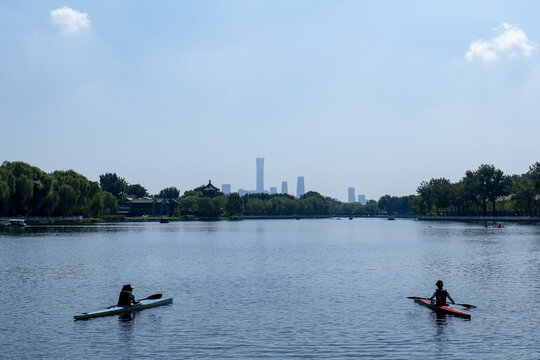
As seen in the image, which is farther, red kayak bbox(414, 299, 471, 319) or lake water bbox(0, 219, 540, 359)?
red kayak bbox(414, 299, 471, 319)

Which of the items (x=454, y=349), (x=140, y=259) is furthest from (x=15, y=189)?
(x=454, y=349)

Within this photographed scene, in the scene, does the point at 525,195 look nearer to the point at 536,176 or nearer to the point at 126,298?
the point at 536,176

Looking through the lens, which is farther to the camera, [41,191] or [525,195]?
[525,195]

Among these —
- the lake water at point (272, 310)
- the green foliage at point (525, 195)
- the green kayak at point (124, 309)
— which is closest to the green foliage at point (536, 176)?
the green foliage at point (525, 195)

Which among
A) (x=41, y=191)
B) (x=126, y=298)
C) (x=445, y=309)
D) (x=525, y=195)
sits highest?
(x=41, y=191)

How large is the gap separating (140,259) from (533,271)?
36.6 m

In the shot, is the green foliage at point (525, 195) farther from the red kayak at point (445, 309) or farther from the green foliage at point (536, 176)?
the red kayak at point (445, 309)

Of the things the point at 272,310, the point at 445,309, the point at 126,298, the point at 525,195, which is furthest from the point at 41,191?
the point at 525,195

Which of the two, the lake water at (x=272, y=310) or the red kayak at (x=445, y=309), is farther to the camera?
the red kayak at (x=445, y=309)

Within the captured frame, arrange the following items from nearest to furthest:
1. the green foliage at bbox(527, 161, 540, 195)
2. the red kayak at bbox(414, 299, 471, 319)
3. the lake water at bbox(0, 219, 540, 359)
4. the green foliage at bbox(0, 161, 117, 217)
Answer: the lake water at bbox(0, 219, 540, 359), the red kayak at bbox(414, 299, 471, 319), the green foliage at bbox(0, 161, 117, 217), the green foliage at bbox(527, 161, 540, 195)

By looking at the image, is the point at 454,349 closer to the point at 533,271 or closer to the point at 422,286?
the point at 422,286

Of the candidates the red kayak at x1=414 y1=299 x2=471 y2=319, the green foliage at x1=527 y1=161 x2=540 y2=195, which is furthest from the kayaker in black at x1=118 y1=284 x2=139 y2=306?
the green foliage at x1=527 y1=161 x2=540 y2=195

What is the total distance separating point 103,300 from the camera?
32.3 m

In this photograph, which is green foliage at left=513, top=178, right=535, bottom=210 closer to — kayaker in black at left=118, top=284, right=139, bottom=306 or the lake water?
the lake water
